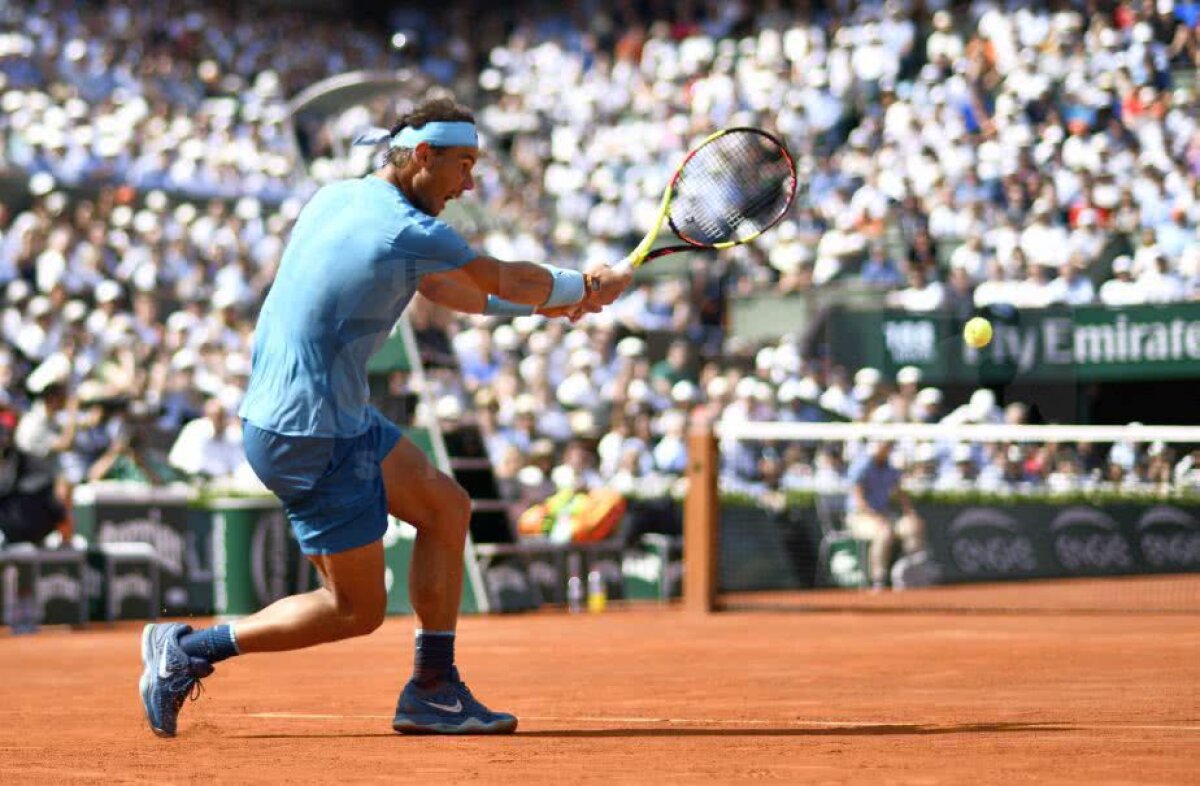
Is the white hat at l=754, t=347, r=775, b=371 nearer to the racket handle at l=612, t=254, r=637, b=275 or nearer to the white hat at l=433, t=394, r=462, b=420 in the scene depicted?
the white hat at l=433, t=394, r=462, b=420

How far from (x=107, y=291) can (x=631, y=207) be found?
8145 mm

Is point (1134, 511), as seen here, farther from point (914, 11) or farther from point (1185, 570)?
point (914, 11)

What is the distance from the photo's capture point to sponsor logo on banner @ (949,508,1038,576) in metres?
18.9

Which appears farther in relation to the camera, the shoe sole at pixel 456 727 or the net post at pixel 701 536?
the net post at pixel 701 536

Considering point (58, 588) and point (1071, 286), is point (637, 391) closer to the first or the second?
point (1071, 286)

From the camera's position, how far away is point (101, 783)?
5.36 m

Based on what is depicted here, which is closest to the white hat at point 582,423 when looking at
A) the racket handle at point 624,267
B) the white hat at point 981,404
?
the white hat at point 981,404

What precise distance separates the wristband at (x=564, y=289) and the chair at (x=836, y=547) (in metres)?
12.1

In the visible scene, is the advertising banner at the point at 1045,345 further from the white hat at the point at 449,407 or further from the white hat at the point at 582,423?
the white hat at the point at 449,407

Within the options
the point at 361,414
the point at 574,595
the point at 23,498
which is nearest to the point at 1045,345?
the point at 574,595

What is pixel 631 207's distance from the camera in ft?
82.9

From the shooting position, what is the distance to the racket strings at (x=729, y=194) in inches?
312

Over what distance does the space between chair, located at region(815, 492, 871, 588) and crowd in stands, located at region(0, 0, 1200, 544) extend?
14.7 inches

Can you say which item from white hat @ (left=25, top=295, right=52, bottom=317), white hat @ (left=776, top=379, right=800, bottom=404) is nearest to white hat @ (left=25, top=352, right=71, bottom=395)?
white hat @ (left=25, top=295, right=52, bottom=317)
